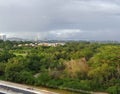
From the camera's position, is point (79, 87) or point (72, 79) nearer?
point (79, 87)

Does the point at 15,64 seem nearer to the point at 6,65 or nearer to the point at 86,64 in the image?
the point at 6,65

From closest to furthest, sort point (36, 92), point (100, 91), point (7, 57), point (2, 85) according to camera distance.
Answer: point (36, 92) → point (2, 85) → point (100, 91) → point (7, 57)

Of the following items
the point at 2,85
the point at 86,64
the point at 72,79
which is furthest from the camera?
the point at 86,64

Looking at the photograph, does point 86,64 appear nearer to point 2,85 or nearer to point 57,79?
point 57,79

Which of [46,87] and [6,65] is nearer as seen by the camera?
[46,87]

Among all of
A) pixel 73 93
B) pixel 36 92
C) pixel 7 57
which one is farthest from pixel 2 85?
pixel 7 57

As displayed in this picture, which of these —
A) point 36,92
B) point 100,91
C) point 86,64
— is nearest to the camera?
point 36,92

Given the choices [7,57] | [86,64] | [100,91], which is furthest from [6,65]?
[100,91]

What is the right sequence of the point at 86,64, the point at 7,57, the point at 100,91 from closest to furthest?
the point at 100,91, the point at 86,64, the point at 7,57
